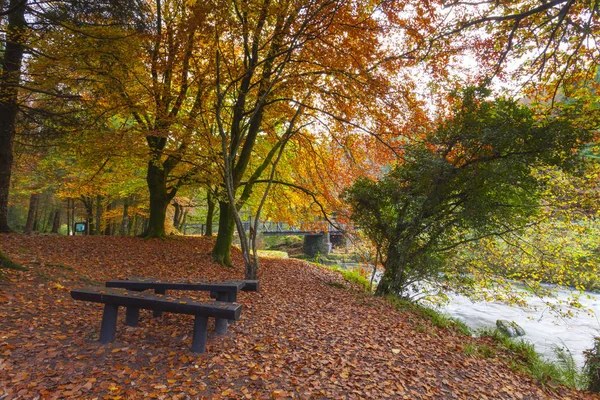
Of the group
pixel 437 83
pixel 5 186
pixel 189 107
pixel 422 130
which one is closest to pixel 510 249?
pixel 422 130

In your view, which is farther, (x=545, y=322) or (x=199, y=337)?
(x=545, y=322)

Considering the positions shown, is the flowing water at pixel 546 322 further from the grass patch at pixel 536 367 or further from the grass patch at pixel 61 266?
the grass patch at pixel 61 266

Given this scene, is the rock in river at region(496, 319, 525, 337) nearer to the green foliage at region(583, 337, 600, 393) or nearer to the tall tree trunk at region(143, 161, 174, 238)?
the green foliage at region(583, 337, 600, 393)

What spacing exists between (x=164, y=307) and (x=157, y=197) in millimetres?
8200

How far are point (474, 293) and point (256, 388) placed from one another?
240 inches

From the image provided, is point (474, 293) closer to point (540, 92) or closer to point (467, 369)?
point (467, 369)

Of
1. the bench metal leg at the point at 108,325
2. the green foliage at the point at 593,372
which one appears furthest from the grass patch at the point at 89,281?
the green foliage at the point at 593,372

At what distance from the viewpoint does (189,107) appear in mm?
10625

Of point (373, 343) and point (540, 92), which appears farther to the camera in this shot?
point (540, 92)

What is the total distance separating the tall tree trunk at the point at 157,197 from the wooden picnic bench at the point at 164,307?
292 inches

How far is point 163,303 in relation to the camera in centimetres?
344

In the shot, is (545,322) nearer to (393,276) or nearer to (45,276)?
(393,276)

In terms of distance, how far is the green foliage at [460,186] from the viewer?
224 inches

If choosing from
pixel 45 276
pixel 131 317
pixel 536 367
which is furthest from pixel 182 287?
pixel 536 367
